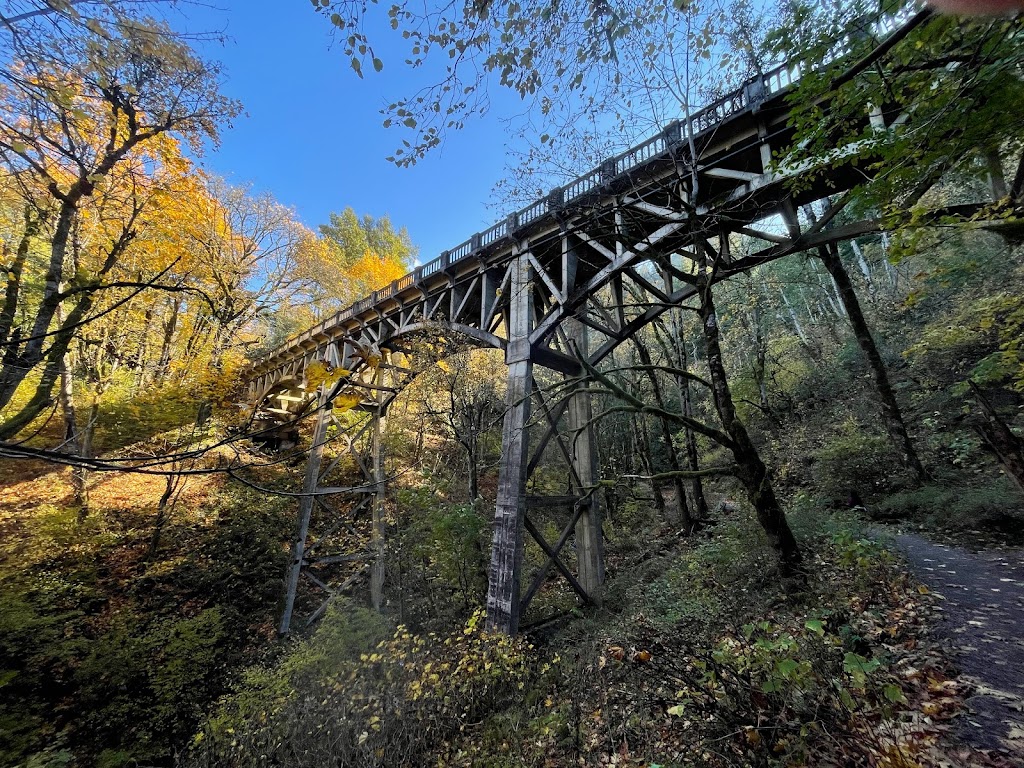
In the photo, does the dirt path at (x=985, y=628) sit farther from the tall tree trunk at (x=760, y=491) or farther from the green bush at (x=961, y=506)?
the tall tree trunk at (x=760, y=491)

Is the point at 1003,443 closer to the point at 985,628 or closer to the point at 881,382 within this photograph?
the point at 985,628

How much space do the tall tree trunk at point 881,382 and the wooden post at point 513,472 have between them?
5623 millimetres

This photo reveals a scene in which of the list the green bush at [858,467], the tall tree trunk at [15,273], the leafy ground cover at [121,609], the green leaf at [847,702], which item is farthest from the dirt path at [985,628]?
the leafy ground cover at [121,609]

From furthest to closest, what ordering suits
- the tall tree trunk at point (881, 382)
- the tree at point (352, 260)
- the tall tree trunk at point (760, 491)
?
the tree at point (352, 260), the tall tree trunk at point (881, 382), the tall tree trunk at point (760, 491)

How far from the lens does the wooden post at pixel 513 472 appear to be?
515 centimetres

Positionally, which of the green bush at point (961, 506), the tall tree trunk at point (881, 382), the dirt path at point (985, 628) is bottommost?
the dirt path at point (985, 628)

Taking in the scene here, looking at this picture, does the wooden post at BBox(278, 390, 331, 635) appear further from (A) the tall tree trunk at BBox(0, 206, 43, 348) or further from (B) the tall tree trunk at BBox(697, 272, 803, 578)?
(B) the tall tree trunk at BBox(697, 272, 803, 578)

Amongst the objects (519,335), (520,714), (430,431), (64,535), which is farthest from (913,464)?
(64,535)

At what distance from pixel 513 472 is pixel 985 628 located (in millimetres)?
4406

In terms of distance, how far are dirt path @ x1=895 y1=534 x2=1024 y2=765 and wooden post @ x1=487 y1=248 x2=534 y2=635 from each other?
3914mm

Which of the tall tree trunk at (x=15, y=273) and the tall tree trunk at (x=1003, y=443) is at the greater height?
the tall tree trunk at (x=15, y=273)

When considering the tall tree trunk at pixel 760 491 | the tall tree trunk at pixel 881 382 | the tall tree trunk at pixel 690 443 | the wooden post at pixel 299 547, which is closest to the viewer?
the tall tree trunk at pixel 760 491

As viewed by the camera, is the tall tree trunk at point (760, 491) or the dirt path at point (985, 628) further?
the tall tree trunk at point (760, 491)

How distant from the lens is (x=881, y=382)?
7578mm
